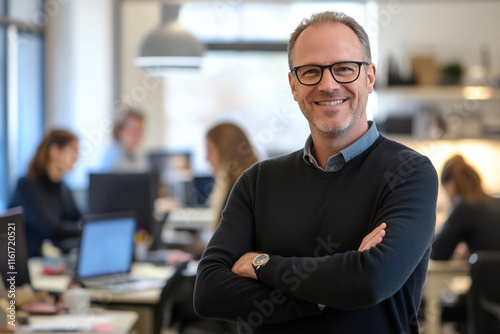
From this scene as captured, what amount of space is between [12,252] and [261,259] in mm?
1670

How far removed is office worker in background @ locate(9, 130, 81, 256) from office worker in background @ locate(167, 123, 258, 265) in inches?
47.5

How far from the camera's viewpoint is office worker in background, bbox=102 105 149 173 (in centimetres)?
699

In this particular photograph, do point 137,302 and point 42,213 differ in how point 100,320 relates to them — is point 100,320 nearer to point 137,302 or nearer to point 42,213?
point 137,302

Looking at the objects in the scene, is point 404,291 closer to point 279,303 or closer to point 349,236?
point 349,236

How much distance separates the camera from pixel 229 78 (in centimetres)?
854

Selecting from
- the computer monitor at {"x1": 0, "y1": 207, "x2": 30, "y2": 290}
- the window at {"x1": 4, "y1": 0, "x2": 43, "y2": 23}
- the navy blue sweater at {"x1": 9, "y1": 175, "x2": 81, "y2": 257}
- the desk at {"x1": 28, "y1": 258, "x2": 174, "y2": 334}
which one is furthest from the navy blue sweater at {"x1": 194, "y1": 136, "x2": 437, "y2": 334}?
the window at {"x1": 4, "y1": 0, "x2": 43, "y2": 23}

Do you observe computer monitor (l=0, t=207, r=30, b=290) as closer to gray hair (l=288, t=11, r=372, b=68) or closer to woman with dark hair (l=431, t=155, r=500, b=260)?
gray hair (l=288, t=11, r=372, b=68)

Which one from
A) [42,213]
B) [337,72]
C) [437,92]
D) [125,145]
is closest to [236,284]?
[337,72]

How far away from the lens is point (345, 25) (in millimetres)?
1812

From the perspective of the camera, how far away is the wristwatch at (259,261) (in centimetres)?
180

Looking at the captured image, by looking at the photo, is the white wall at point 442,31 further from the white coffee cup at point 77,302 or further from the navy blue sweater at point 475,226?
the white coffee cup at point 77,302

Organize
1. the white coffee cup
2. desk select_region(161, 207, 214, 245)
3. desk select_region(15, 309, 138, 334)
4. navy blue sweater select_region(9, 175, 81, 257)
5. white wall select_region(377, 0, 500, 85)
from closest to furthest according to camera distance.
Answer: desk select_region(15, 309, 138, 334)
the white coffee cup
navy blue sweater select_region(9, 175, 81, 257)
desk select_region(161, 207, 214, 245)
white wall select_region(377, 0, 500, 85)

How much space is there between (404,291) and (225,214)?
0.49m

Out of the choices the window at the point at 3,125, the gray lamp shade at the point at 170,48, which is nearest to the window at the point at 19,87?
the window at the point at 3,125
